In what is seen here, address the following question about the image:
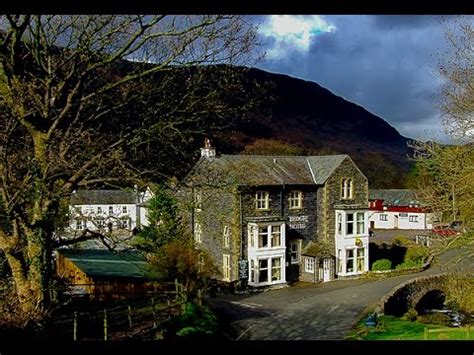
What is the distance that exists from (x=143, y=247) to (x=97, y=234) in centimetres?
35

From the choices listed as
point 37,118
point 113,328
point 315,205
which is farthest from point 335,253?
point 37,118

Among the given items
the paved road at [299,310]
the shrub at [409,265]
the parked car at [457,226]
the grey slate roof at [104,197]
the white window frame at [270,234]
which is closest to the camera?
the paved road at [299,310]

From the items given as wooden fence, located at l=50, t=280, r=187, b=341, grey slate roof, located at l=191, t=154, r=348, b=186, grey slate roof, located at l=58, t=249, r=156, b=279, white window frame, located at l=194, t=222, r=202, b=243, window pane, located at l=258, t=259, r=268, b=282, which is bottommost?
wooden fence, located at l=50, t=280, r=187, b=341

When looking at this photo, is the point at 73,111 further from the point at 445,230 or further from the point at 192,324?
the point at 445,230

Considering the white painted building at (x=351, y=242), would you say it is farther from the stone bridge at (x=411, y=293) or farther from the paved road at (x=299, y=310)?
the stone bridge at (x=411, y=293)

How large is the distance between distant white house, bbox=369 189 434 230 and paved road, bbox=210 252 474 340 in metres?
0.79

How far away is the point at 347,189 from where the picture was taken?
16.7 ft

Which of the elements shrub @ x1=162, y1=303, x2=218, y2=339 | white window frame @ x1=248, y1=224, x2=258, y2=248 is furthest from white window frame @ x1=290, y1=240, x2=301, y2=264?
shrub @ x1=162, y1=303, x2=218, y2=339

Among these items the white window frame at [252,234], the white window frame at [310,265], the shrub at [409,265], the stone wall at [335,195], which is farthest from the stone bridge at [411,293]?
the white window frame at [252,234]

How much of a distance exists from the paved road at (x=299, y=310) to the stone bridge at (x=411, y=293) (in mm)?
108

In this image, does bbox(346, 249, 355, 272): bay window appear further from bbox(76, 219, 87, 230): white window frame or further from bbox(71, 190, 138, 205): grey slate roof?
bbox(76, 219, 87, 230): white window frame

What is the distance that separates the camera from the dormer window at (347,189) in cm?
498

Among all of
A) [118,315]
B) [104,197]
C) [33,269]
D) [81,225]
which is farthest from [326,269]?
[33,269]

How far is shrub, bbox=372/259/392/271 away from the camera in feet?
17.3
